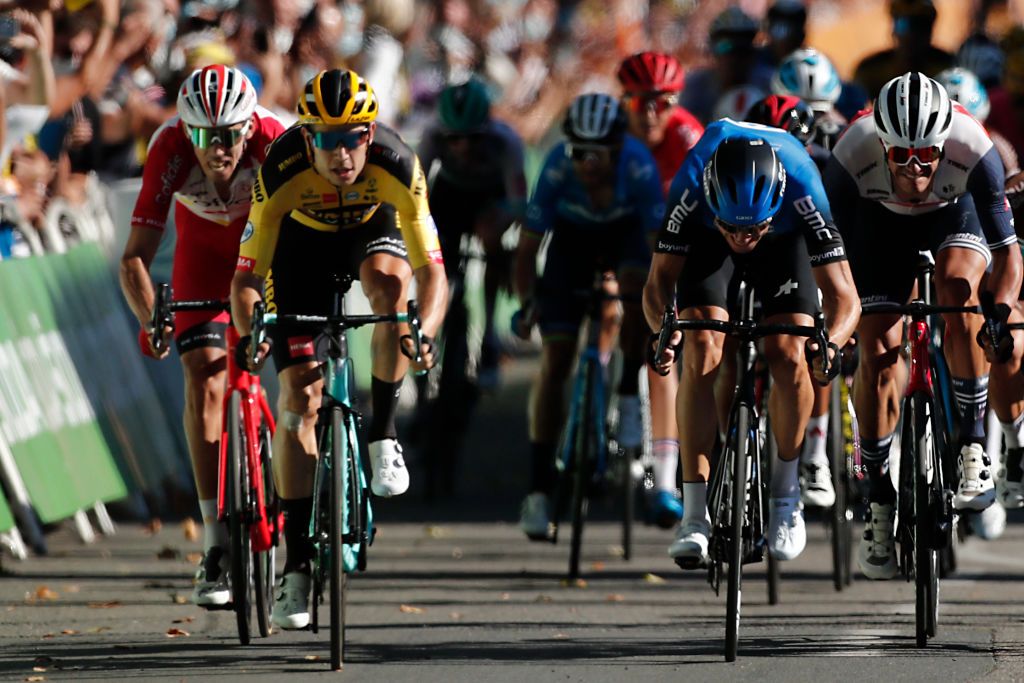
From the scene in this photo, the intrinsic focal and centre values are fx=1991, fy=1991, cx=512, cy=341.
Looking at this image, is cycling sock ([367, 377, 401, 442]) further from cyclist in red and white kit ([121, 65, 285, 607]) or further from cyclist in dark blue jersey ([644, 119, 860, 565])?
cyclist in dark blue jersey ([644, 119, 860, 565])

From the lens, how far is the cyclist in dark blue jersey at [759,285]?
8.01 metres

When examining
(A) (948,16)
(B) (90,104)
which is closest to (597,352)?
(B) (90,104)

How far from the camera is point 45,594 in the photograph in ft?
31.5

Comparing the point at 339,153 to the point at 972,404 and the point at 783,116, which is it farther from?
the point at 972,404

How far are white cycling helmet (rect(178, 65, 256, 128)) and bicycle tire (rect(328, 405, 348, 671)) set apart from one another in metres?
1.40

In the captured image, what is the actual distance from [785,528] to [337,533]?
6.21 ft

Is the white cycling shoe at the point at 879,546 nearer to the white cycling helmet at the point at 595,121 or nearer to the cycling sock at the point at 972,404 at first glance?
the cycling sock at the point at 972,404

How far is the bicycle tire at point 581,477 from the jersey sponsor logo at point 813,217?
2346 mm

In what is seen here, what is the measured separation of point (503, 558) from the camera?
424 inches

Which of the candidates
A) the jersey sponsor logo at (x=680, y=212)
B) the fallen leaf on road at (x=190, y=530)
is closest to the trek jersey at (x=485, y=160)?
the fallen leaf on road at (x=190, y=530)

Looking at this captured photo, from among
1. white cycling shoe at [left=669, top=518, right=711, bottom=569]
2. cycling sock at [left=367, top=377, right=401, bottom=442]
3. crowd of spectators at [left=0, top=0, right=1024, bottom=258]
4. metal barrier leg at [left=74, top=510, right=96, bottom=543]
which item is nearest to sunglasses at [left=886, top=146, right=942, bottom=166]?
white cycling shoe at [left=669, top=518, right=711, bottom=569]

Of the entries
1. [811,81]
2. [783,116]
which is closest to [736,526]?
[783,116]

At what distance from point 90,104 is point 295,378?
5356 millimetres

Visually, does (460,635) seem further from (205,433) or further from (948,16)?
(948,16)
